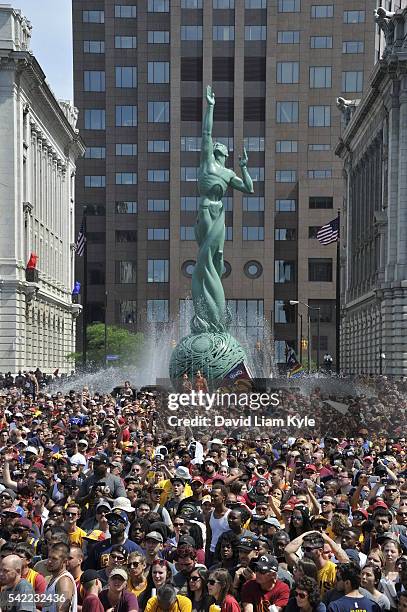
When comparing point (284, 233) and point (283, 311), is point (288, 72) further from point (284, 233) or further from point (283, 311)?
point (283, 311)

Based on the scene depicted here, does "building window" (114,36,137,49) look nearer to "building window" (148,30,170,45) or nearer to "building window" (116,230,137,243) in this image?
"building window" (148,30,170,45)

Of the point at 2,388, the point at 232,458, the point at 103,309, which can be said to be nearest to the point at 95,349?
the point at 103,309

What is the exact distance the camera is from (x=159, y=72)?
11056 cm

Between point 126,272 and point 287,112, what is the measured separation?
2245 cm

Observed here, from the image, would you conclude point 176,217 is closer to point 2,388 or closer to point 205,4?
point 205,4

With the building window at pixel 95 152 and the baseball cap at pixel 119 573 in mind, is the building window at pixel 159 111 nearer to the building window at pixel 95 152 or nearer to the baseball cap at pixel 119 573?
the building window at pixel 95 152

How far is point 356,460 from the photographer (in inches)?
711

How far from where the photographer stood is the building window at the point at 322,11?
109m

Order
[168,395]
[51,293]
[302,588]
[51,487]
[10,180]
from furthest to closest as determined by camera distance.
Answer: [51,293], [10,180], [168,395], [51,487], [302,588]

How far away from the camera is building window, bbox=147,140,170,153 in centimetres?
11025

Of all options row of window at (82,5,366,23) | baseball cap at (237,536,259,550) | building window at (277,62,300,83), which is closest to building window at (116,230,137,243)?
building window at (277,62,300,83)

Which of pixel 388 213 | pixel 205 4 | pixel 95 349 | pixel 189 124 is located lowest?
pixel 95 349

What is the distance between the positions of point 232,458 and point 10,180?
45.9 m

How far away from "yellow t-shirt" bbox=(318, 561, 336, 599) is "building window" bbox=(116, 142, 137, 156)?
10258 cm
